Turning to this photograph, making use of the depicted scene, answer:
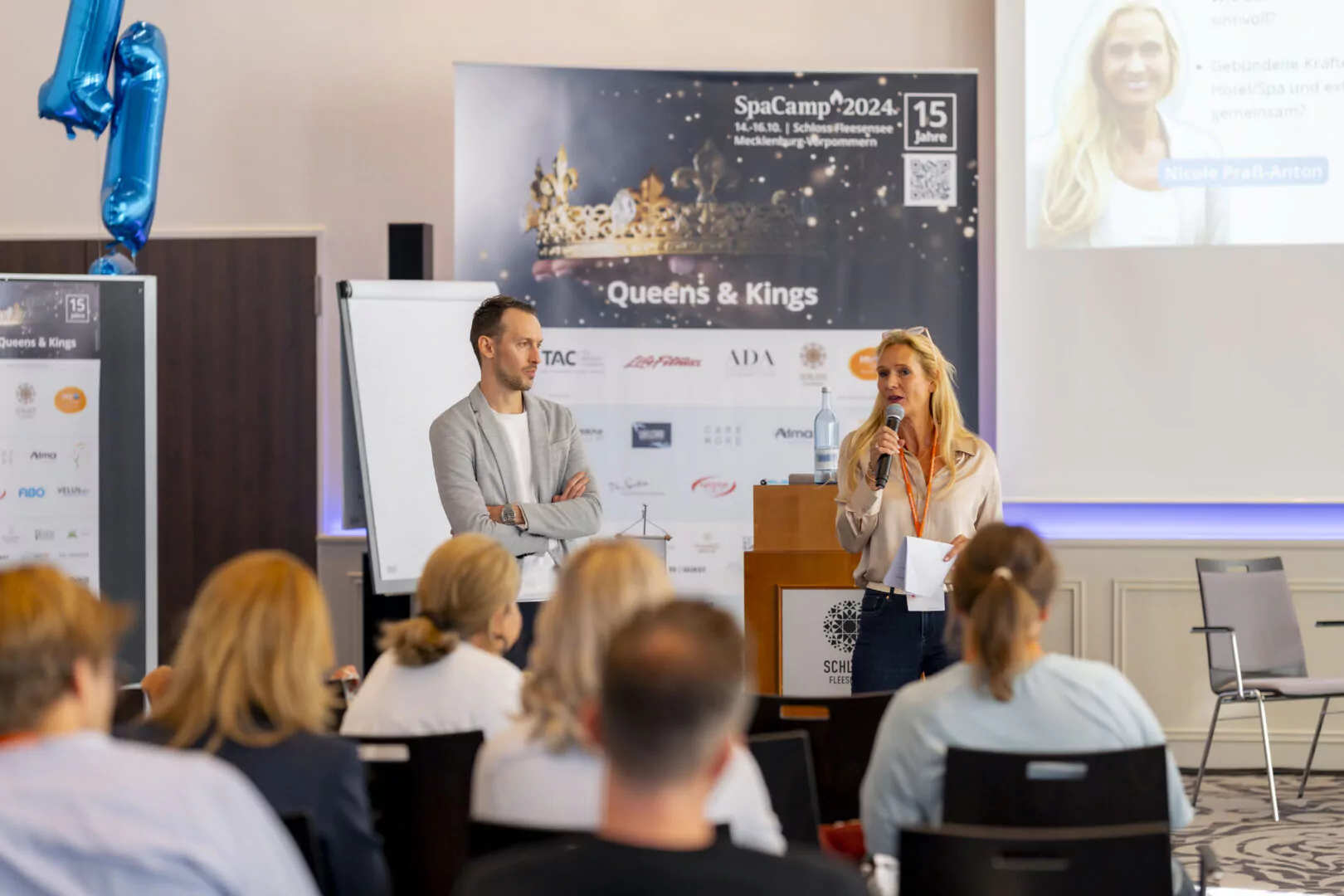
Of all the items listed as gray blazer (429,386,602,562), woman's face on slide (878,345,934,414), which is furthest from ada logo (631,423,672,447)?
woman's face on slide (878,345,934,414)

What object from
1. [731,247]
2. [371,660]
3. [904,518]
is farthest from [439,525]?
[904,518]

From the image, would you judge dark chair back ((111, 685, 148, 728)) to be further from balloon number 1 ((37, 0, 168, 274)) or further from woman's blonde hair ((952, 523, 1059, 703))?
balloon number 1 ((37, 0, 168, 274))

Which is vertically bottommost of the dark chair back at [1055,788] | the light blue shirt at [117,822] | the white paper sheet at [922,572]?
the dark chair back at [1055,788]

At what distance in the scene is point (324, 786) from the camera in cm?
196

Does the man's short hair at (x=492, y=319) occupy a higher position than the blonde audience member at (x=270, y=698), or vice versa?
the man's short hair at (x=492, y=319)

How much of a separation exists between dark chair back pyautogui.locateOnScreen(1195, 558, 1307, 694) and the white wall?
318cm

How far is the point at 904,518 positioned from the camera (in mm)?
3594

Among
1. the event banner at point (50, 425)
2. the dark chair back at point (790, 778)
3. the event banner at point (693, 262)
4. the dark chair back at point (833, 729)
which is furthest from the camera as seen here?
the event banner at point (693, 262)

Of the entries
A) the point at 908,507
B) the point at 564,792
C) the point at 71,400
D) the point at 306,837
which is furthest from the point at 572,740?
the point at 71,400

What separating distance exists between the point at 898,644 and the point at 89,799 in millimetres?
2392

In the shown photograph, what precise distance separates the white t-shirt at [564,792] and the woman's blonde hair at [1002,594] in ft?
1.69

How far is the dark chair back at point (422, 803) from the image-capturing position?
7.47ft

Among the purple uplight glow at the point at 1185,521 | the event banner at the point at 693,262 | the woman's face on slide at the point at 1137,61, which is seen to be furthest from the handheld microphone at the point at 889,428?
the woman's face on slide at the point at 1137,61

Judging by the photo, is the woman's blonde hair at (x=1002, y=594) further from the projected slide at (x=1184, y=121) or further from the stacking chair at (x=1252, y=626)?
the projected slide at (x=1184, y=121)
